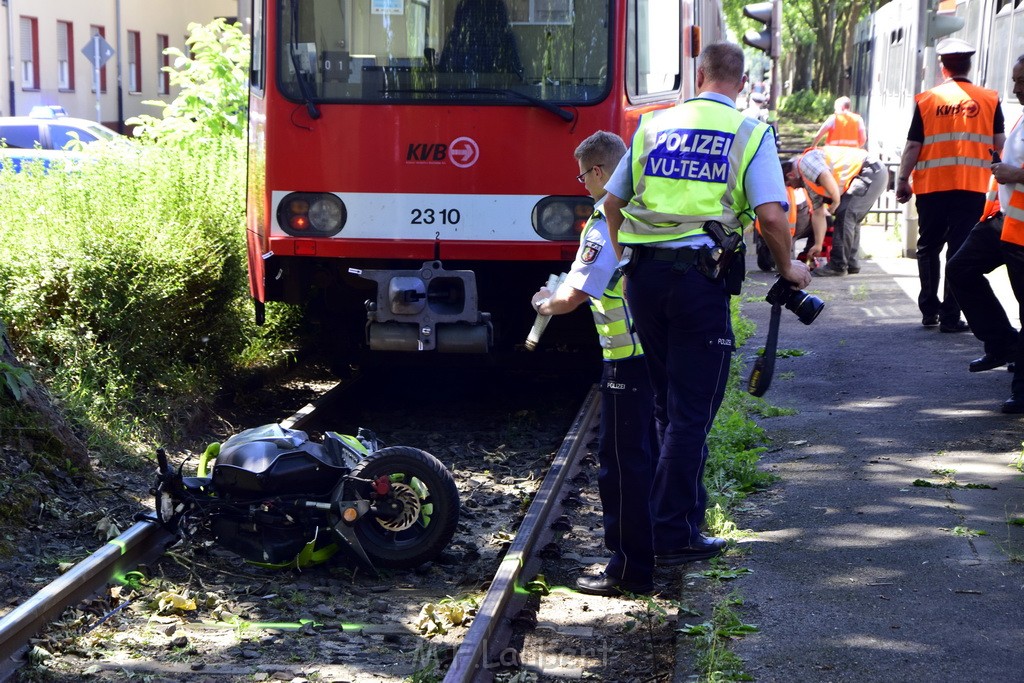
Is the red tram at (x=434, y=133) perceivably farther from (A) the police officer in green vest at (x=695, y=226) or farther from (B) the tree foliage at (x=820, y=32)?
(B) the tree foliage at (x=820, y=32)

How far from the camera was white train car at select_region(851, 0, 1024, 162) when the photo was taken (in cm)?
1351

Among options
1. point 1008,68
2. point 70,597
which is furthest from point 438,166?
point 1008,68

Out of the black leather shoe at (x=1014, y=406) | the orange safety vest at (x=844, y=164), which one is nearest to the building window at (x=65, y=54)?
the orange safety vest at (x=844, y=164)

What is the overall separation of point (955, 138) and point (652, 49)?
2683mm

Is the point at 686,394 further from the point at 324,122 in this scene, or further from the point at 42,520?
the point at 324,122

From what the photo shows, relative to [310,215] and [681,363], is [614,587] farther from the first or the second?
[310,215]

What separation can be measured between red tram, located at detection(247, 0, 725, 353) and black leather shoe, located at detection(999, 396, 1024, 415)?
2534 millimetres

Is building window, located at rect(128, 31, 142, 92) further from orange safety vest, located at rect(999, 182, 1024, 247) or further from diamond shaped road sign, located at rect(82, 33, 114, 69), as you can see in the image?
orange safety vest, located at rect(999, 182, 1024, 247)

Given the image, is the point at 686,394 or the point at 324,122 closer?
the point at 686,394

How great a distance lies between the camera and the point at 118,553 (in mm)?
4980

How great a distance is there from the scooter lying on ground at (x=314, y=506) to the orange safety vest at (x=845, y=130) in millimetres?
12773

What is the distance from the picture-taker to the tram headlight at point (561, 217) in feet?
24.0

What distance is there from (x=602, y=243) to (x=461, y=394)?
4302mm

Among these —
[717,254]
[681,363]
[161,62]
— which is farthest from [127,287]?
[161,62]
